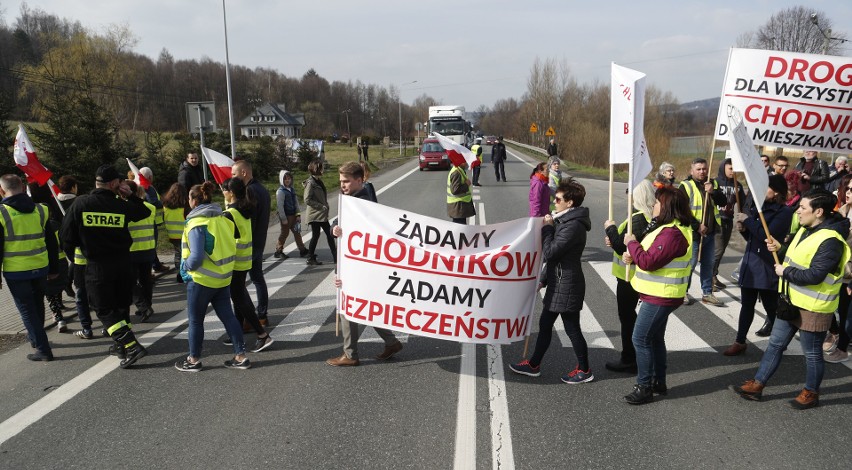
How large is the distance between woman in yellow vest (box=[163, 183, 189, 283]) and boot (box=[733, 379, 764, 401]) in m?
7.48

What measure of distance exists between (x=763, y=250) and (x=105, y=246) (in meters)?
6.61

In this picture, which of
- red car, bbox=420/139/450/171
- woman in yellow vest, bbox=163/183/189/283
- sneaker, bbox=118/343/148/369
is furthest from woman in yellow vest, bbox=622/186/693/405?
red car, bbox=420/139/450/171

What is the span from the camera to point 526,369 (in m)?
5.41

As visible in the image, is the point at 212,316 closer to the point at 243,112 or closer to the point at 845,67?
the point at 845,67

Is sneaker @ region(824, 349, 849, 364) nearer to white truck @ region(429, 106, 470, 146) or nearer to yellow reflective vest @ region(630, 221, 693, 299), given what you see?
yellow reflective vest @ region(630, 221, 693, 299)

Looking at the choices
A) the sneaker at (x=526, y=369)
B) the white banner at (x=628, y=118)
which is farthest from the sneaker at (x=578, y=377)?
the white banner at (x=628, y=118)

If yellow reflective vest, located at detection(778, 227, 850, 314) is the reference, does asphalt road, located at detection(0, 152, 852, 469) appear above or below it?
below

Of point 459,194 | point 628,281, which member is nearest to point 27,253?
point 628,281

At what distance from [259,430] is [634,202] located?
3.85 meters

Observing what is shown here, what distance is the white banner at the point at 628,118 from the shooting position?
521cm

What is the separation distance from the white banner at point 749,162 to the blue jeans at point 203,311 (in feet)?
16.0

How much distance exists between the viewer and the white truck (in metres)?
36.8

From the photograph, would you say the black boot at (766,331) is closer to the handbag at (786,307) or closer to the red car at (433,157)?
the handbag at (786,307)

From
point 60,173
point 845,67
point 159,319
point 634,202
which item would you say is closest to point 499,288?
point 634,202
